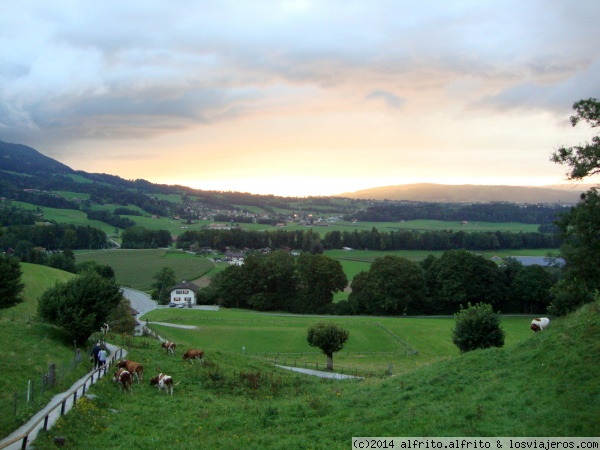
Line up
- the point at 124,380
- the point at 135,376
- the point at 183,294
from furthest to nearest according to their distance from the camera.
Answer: the point at 183,294 → the point at 135,376 → the point at 124,380

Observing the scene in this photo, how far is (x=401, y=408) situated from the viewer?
52.4 ft

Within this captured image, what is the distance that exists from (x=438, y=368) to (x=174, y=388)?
12.7 meters

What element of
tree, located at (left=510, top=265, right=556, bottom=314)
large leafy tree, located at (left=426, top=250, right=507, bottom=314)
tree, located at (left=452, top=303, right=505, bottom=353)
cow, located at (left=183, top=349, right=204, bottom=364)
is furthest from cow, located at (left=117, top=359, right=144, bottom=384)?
tree, located at (left=510, top=265, right=556, bottom=314)

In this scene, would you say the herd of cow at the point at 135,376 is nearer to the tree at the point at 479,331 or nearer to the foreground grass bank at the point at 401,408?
the foreground grass bank at the point at 401,408

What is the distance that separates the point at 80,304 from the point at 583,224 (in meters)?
26.4

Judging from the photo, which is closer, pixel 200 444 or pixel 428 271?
pixel 200 444

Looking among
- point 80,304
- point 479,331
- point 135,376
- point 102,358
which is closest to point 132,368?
point 135,376

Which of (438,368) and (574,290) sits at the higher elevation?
(574,290)

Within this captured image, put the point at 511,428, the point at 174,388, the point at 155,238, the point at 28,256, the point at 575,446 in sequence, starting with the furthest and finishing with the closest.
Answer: the point at 155,238, the point at 28,256, the point at 174,388, the point at 511,428, the point at 575,446

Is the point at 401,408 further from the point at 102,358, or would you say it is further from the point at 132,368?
the point at 102,358

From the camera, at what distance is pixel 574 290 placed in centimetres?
1609

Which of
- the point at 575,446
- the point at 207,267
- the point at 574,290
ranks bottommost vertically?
the point at 207,267

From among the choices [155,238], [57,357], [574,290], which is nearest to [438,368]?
[574,290]

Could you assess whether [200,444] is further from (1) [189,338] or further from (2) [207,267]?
(2) [207,267]
